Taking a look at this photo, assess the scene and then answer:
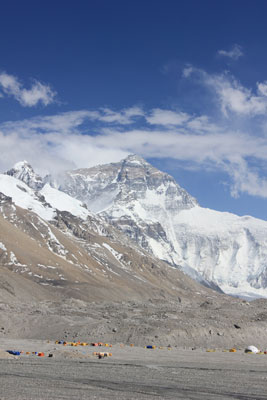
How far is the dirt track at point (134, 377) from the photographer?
88.2 feet

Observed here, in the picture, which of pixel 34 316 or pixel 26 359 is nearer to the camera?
pixel 26 359

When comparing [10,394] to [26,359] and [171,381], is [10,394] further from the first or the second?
[26,359]

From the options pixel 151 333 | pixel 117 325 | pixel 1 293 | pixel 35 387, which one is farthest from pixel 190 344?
pixel 1 293

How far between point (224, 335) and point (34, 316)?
1123 inches

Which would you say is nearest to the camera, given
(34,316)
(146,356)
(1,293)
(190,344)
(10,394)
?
(10,394)

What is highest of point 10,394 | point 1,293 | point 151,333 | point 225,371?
point 1,293

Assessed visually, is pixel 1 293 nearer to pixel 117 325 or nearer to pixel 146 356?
pixel 117 325

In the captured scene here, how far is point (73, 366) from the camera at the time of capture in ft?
129

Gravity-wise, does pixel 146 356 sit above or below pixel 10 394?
above

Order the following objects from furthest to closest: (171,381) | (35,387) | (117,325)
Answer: (117,325), (171,381), (35,387)

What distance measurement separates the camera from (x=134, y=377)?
34188 millimetres

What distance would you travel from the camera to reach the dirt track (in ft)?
88.2

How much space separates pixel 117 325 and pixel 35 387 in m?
43.4

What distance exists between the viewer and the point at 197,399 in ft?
84.4
